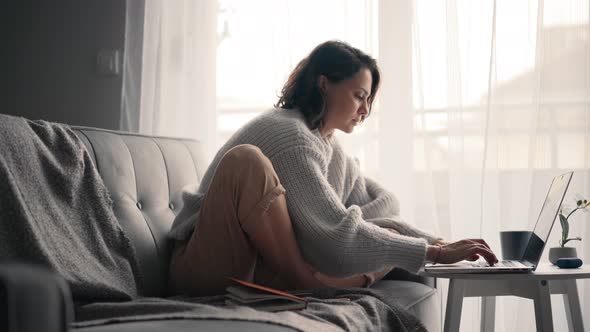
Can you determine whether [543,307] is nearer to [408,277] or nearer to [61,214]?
[408,277]

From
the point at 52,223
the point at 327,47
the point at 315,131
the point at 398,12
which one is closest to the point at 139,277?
the point at 52,223

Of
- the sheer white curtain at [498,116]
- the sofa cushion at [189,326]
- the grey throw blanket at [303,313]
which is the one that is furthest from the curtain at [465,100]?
the sofa cushion at [189,326]

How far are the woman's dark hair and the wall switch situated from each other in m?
1.18

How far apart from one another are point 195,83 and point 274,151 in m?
1.23

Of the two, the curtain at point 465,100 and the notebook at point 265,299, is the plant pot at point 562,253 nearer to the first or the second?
the curtain at point 465,100

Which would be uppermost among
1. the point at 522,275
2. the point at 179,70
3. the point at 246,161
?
the point at 179,70

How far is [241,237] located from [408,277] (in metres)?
0.58

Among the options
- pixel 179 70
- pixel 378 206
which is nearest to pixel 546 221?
pixel 378 206

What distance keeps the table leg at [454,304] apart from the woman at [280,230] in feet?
0.26

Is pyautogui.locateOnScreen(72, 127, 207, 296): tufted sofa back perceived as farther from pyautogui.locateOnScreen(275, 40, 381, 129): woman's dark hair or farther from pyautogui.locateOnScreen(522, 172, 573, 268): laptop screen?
pyautogui.locateOnScreen(522, 172, 573, 268): laptop screen

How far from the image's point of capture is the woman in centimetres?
144

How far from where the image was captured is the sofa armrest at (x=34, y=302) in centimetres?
52

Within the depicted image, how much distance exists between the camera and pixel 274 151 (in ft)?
5.40

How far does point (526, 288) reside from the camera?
1574 mm
